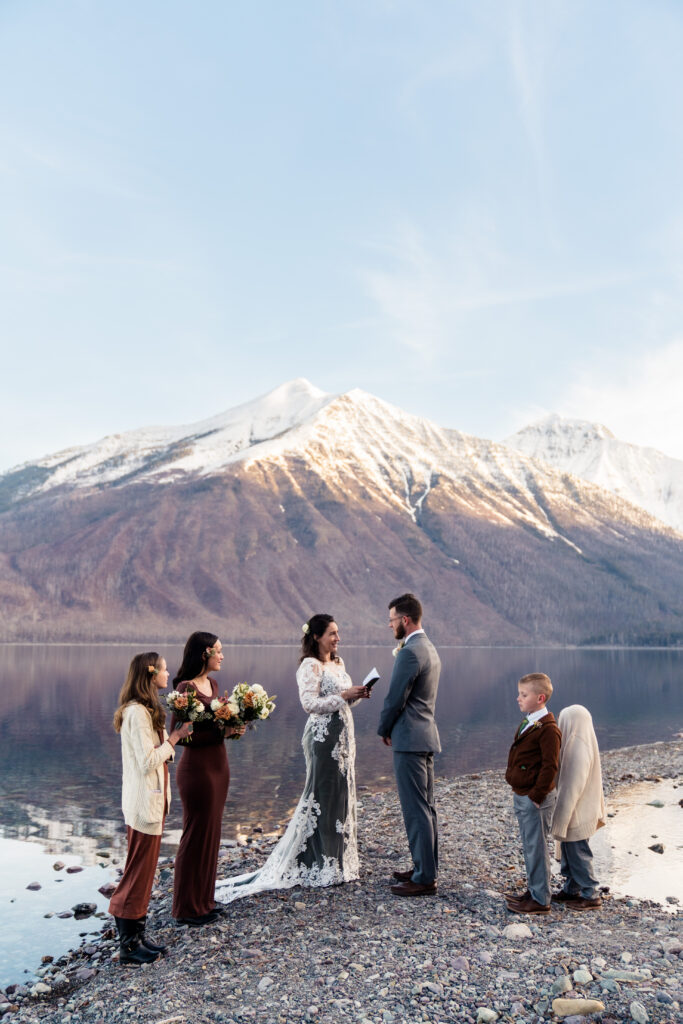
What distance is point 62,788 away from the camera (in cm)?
2094

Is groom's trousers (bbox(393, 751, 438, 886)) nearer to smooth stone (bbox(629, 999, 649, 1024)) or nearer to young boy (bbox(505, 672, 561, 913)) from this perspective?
young boy (bbox(505, 672, 561, 913))

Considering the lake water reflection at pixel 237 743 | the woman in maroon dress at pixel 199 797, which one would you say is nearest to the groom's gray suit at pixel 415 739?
the woman in maroon dress at pixel 199 797

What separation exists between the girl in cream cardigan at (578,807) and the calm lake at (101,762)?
19.7 ft

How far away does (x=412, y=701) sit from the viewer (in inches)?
347

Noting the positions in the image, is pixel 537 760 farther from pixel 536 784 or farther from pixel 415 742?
pixel 415 742

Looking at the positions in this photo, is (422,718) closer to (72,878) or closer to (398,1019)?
(398,1019)

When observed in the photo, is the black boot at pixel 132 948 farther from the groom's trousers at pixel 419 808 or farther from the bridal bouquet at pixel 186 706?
the groom's trousers at pixel 419 808

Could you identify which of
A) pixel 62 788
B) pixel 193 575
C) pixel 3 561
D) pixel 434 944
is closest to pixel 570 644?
pixel 193 575

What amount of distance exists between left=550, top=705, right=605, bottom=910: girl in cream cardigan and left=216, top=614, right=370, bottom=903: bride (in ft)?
7.30

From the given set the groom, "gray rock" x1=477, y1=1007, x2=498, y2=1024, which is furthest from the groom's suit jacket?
"gray rock" x1=477, y1=1007, x2=498, y2=1024

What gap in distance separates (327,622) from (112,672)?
5967 cm

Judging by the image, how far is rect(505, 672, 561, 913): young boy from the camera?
8.15 metres

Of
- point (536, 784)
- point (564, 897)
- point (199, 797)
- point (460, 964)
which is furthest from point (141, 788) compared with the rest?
point (564, 897)

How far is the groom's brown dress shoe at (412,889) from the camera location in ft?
28.6
